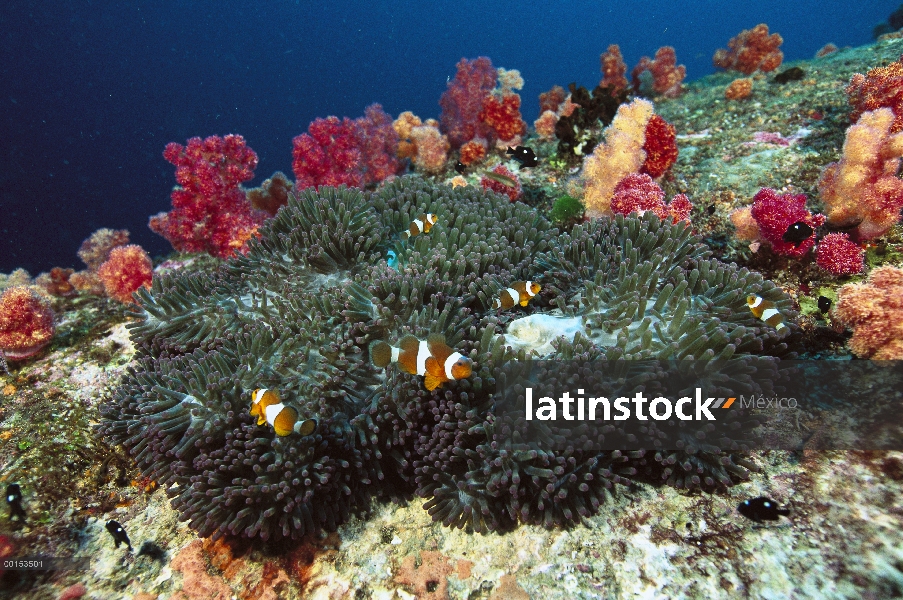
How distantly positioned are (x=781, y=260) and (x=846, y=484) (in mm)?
2581

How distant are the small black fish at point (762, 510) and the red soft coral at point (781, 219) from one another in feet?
8.81

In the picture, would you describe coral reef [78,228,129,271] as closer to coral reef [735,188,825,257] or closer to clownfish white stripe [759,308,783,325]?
clownfish white stripe [759,308,783,325]

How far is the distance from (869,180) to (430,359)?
450 cm

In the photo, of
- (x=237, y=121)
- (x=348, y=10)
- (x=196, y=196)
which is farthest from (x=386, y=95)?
(x=196, y=196)

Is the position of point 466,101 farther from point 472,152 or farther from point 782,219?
point 782,219

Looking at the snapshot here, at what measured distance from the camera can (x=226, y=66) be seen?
223 ft

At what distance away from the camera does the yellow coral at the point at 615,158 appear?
5.48 m

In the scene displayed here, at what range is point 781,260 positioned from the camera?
14.1ft

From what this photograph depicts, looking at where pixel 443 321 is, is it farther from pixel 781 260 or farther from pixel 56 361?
pixel 56 361

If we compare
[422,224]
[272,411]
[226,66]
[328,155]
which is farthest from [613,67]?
[226,66]

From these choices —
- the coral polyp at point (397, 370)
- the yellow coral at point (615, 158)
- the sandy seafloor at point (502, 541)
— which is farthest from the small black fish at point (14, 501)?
the yellow coral at point (615, 158)

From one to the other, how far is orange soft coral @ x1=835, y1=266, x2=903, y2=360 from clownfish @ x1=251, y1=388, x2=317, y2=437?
3.61 m

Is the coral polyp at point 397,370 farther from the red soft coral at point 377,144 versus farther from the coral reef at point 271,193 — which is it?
the red soft coral at point 377,144

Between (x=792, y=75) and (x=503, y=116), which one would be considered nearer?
(x=503, y=116)
